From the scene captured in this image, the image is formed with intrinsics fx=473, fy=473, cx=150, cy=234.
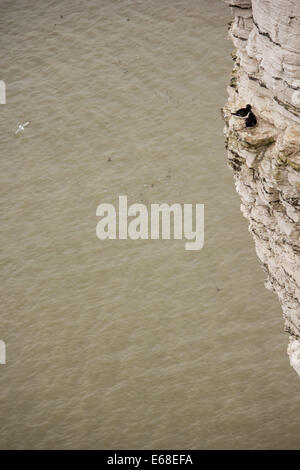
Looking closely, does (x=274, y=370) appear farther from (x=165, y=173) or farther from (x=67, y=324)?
(x=165, y=173)

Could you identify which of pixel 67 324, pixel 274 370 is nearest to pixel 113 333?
pixel 67 324

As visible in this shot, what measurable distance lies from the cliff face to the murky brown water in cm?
404

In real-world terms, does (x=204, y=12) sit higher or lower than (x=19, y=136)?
higher

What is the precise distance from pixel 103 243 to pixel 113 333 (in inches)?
92.2

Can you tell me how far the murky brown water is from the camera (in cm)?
929

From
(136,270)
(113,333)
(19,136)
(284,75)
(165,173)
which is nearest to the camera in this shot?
(284,75)

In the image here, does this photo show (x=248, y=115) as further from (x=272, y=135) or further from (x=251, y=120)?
(x=272, y=135)

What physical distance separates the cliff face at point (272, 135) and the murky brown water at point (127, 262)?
13.3 ft

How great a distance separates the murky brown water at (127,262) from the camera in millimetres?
9289

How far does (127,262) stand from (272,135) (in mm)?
7137

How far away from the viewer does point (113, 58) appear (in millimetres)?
15008

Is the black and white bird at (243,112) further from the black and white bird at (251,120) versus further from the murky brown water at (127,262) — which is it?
the murky brown water at (127,262)

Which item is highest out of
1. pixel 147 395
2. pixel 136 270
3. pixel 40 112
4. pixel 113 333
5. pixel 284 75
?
pixel 284 75


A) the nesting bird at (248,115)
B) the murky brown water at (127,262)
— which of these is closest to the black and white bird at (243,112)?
the nesting bird at (248,115)
